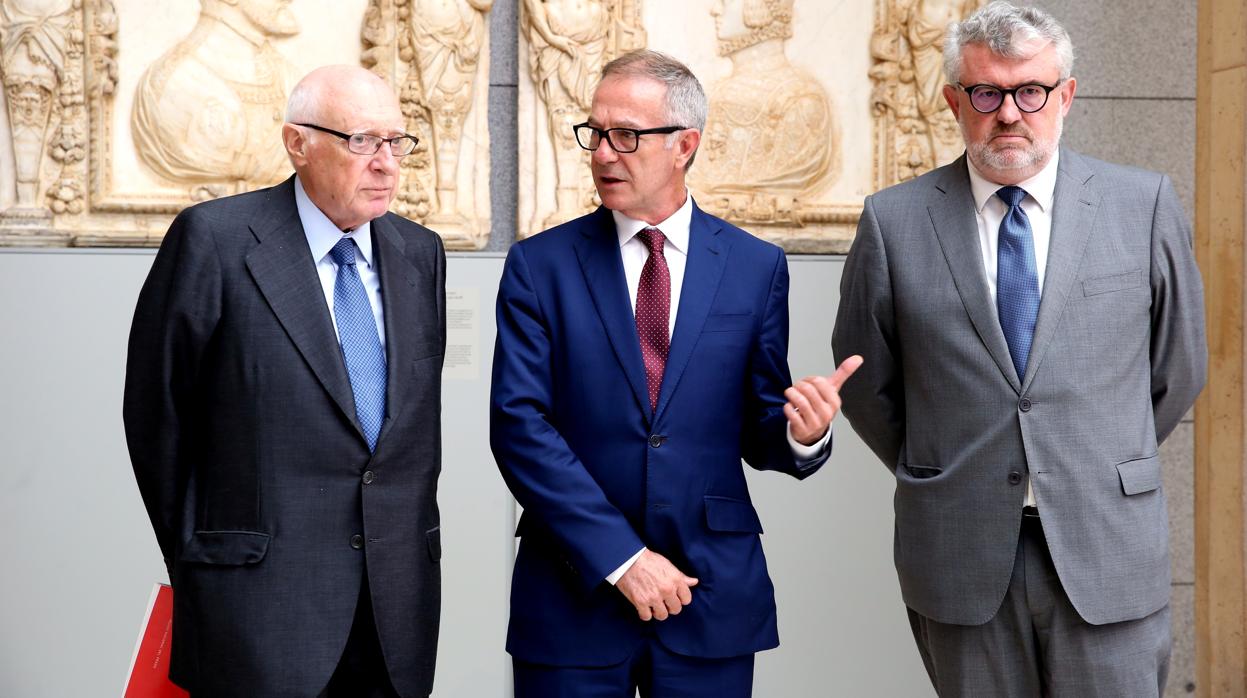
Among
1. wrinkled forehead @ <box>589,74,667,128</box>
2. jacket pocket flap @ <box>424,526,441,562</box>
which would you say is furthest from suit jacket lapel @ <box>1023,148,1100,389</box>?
jacket pocket flap @ <box>424,526,441,562</box>

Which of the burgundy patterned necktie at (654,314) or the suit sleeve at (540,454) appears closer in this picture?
the suit sleeve at (540,454)

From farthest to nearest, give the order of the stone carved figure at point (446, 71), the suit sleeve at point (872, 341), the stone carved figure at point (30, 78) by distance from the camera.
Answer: the stone carved figure at point (446, 71) < the stone carved figure at point (30, 78) < the suit sleeve at point (872, 341)

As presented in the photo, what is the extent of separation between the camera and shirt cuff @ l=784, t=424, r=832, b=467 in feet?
8.27

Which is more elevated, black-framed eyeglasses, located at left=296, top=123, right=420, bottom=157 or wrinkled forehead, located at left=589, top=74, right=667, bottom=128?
wrinkled forehead, located at left=589, top=74, right=667, bottom=128

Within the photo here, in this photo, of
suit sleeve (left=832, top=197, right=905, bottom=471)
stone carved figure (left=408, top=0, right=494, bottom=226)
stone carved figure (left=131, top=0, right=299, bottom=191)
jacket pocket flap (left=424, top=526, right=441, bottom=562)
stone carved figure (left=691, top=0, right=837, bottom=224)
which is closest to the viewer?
jacket pocket flap (left=424, top=526, right=441, bottom=562)

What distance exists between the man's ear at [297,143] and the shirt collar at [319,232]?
0.19 ft

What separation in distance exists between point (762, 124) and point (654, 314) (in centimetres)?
227

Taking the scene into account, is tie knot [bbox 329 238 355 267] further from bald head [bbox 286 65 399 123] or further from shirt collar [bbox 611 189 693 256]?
shirt collar [bbox 611 189 693 256]

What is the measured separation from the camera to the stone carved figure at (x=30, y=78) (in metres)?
4.28

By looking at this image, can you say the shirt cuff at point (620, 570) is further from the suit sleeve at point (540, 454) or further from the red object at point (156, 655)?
the red object at point (156, 655)

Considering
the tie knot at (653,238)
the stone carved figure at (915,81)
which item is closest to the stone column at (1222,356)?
the stone carved figure at (915,81)

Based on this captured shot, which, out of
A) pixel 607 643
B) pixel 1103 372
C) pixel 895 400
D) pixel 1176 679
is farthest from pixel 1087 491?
pixel 1176 679

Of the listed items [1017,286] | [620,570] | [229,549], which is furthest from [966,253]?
[229,549]

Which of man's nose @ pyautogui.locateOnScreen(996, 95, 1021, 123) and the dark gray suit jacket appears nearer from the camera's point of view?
the dark gray suit jacket
